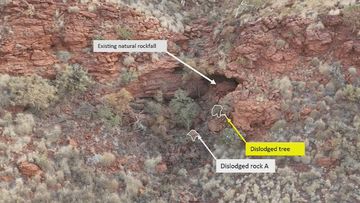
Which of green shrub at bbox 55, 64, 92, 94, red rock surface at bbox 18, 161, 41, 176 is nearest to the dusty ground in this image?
red rock surface at bbox 18, 161, 41, 176

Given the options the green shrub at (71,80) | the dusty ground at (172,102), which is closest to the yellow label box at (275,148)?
the dusty ground at (172,102)

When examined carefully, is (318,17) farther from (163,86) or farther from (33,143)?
(33,143)

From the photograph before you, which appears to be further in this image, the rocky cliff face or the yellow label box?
the rocky cliff face

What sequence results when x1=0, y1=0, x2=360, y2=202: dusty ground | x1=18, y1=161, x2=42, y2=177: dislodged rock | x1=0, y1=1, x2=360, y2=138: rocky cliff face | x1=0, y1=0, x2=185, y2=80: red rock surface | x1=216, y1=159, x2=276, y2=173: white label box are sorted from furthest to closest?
x1=0, y1=0, x2=185, y2=80: red rock surface → x1=0, y1=1, x2=360, y2=138: rocky cliff face → x1=216, y1=159, x2=276, y2=173: white label box → x1=0, y1=0, x2=360, y2=202: dusty ground → x1=18, y1=161, x2=42, y2=177: dislodged rock

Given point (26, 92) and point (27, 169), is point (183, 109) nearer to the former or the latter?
point (26, 92)

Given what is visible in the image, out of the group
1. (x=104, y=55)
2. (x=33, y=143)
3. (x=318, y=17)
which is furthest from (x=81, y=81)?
(x=318, y=17)

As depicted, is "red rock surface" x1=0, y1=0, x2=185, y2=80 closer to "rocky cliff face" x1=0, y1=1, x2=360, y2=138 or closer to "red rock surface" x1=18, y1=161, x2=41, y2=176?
"rocky cliff face" x1=0, y1=1, x2=360, y2=138
